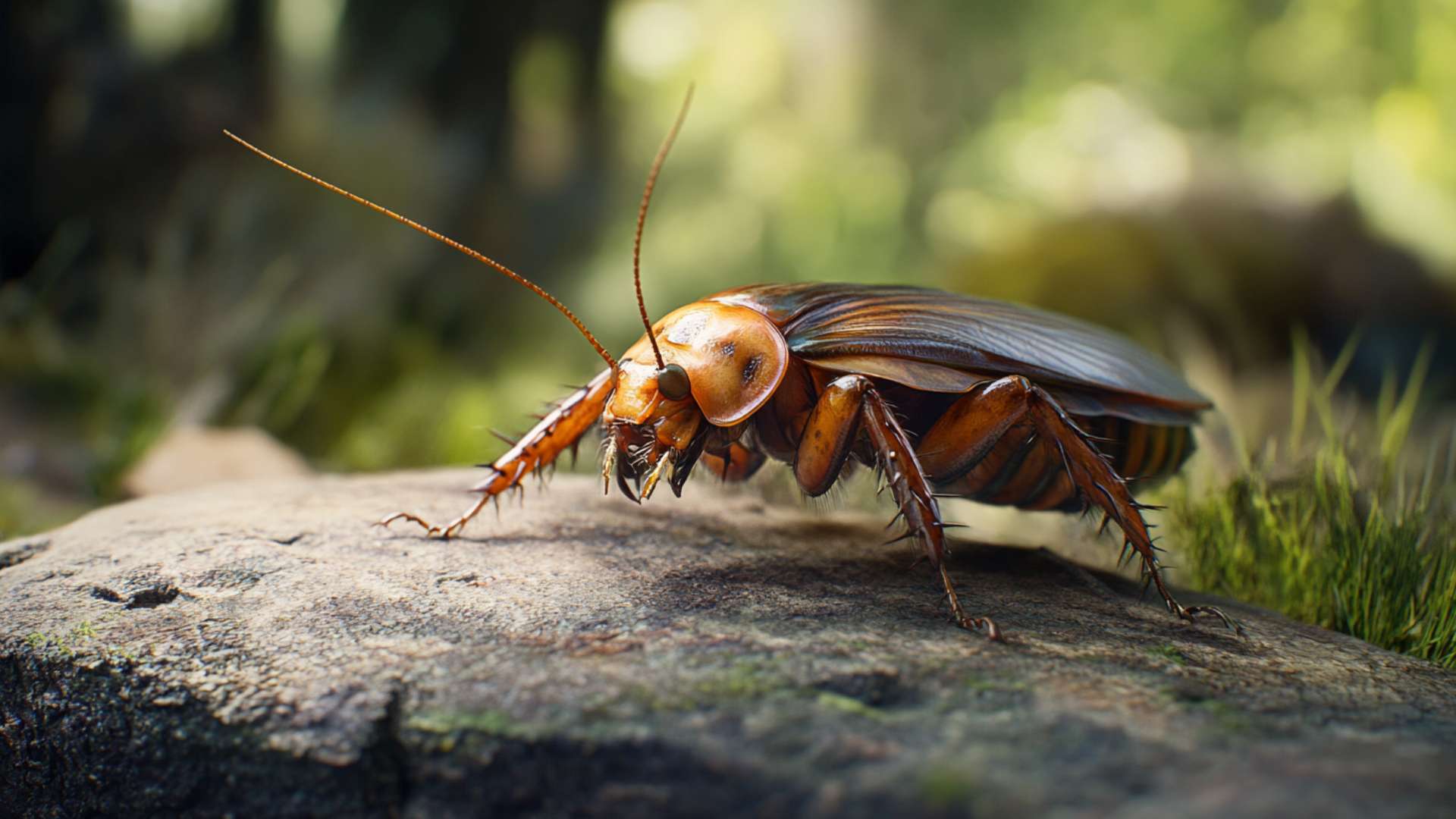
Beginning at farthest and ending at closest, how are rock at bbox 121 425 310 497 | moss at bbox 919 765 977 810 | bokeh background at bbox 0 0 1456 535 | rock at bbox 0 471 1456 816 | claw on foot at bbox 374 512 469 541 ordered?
bokeh background at bbox 0 0 1456 535, rock at bbox 121 425 310 497, claw on foot at bbox 374 512 469 541, rock at bbox 0 471 1456 816, moss at bbox 919 765 977 810

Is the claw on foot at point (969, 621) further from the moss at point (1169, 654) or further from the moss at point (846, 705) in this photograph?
the moss at point (846, 705)

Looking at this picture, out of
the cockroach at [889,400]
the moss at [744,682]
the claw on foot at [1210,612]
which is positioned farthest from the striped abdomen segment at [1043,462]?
the moss at [744,682]

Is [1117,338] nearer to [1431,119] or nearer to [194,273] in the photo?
[194,273]


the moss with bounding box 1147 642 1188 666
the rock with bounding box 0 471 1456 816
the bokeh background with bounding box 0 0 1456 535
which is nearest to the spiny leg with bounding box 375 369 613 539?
the rock with bounding box 0 471 1456 816

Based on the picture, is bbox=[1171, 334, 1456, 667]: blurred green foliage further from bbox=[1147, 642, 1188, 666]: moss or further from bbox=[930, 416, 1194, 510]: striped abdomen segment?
bbox=[1147, 642, 1188, 666]: moss

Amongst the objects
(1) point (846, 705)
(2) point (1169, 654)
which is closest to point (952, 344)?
(2) point (1169, 654)

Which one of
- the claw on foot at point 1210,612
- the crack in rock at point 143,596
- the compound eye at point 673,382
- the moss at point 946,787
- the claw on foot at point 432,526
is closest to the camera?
the moss at point 946,787
